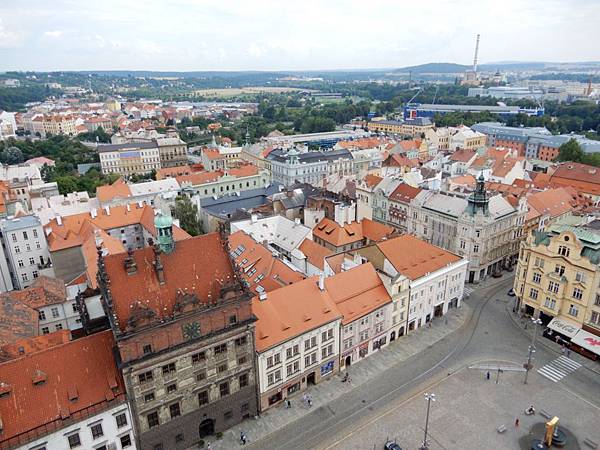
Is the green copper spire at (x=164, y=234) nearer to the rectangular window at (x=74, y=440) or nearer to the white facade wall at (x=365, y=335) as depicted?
the rectangular window at (x=74, y=440)

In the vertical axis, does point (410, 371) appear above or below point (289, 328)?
below

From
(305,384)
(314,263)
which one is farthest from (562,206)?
(305,384)

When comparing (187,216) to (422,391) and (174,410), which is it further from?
(422,391)

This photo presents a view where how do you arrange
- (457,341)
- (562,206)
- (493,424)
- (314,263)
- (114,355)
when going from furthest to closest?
(562,206)
(314,263)
(457,341)
(493,424)
(114,355)

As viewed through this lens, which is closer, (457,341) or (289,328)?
(289,328)

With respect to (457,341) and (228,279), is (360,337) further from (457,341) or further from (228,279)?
(228,279)

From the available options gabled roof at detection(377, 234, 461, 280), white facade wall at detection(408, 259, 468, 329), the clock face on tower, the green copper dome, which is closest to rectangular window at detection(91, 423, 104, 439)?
the clock face on tower
